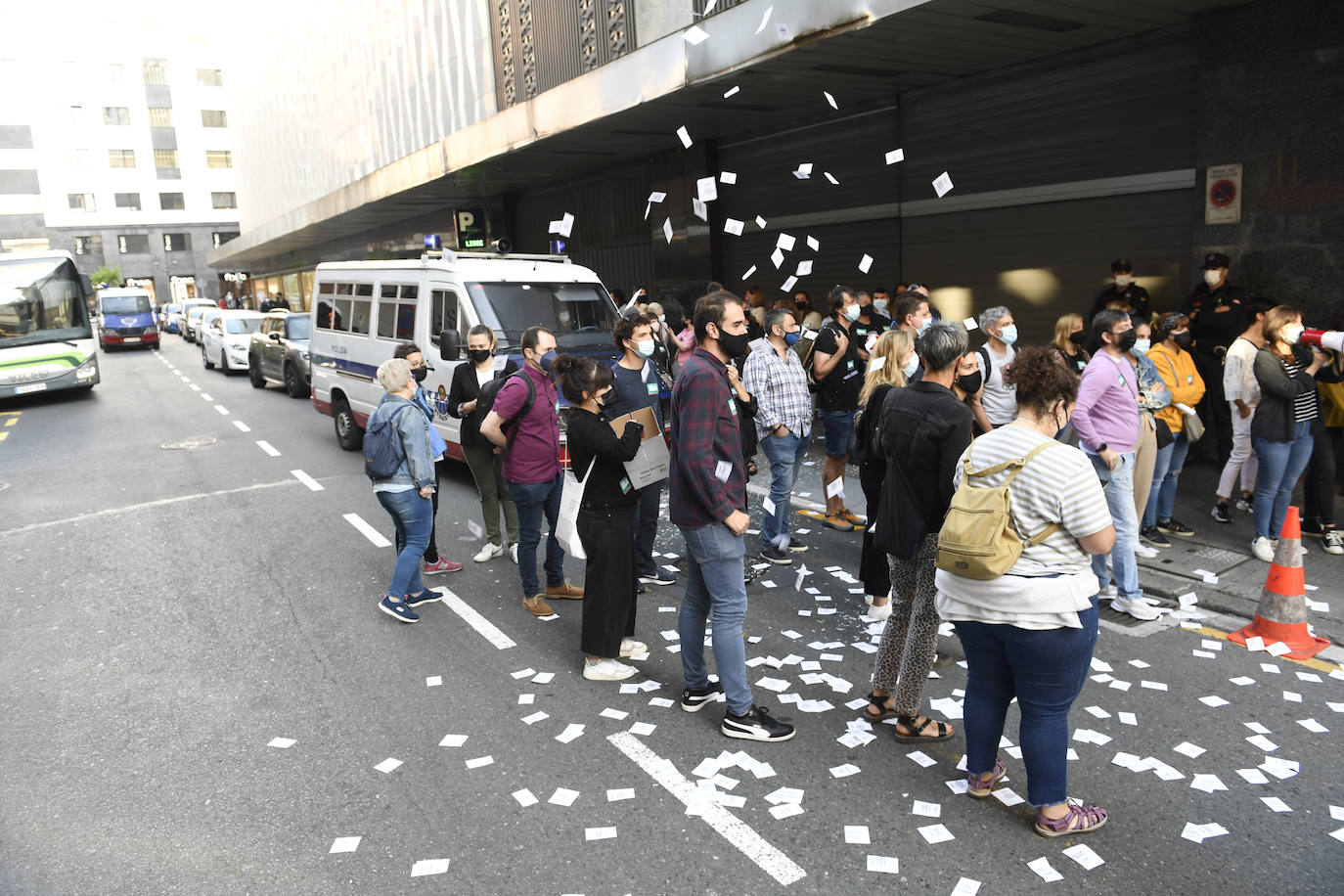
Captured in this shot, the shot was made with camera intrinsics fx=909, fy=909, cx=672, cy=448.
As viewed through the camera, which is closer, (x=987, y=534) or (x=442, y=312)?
(x=987, y=534)

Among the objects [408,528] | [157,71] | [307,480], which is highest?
[157,71]

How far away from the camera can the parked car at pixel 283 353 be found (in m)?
18.3

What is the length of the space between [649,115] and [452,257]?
5035 millimetres

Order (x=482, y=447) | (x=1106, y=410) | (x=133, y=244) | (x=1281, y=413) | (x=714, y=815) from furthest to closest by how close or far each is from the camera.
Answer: (x=133, y=244) → (x=482, y=447) → (x=1281, y=413) → (x=1106, y=410) → (x=714, y=815)

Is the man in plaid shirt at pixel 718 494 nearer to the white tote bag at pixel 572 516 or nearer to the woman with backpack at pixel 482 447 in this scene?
the white tote bag at pixel 572 516

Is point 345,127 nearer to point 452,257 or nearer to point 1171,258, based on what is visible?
point 452,257

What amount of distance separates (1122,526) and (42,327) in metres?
20.6

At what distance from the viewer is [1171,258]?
955 centimetres

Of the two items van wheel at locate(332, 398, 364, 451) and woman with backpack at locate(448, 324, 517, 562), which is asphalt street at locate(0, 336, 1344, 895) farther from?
van wheel at locate(332, 398, 364, 451)

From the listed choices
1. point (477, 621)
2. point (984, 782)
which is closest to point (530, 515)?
point (477, 621)

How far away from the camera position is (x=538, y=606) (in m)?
6.27

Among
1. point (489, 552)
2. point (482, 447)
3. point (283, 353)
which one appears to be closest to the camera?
point (482, 447)

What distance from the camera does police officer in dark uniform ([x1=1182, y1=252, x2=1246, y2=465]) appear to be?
8.59 metres

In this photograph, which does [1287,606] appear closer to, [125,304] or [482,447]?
[482,447]
